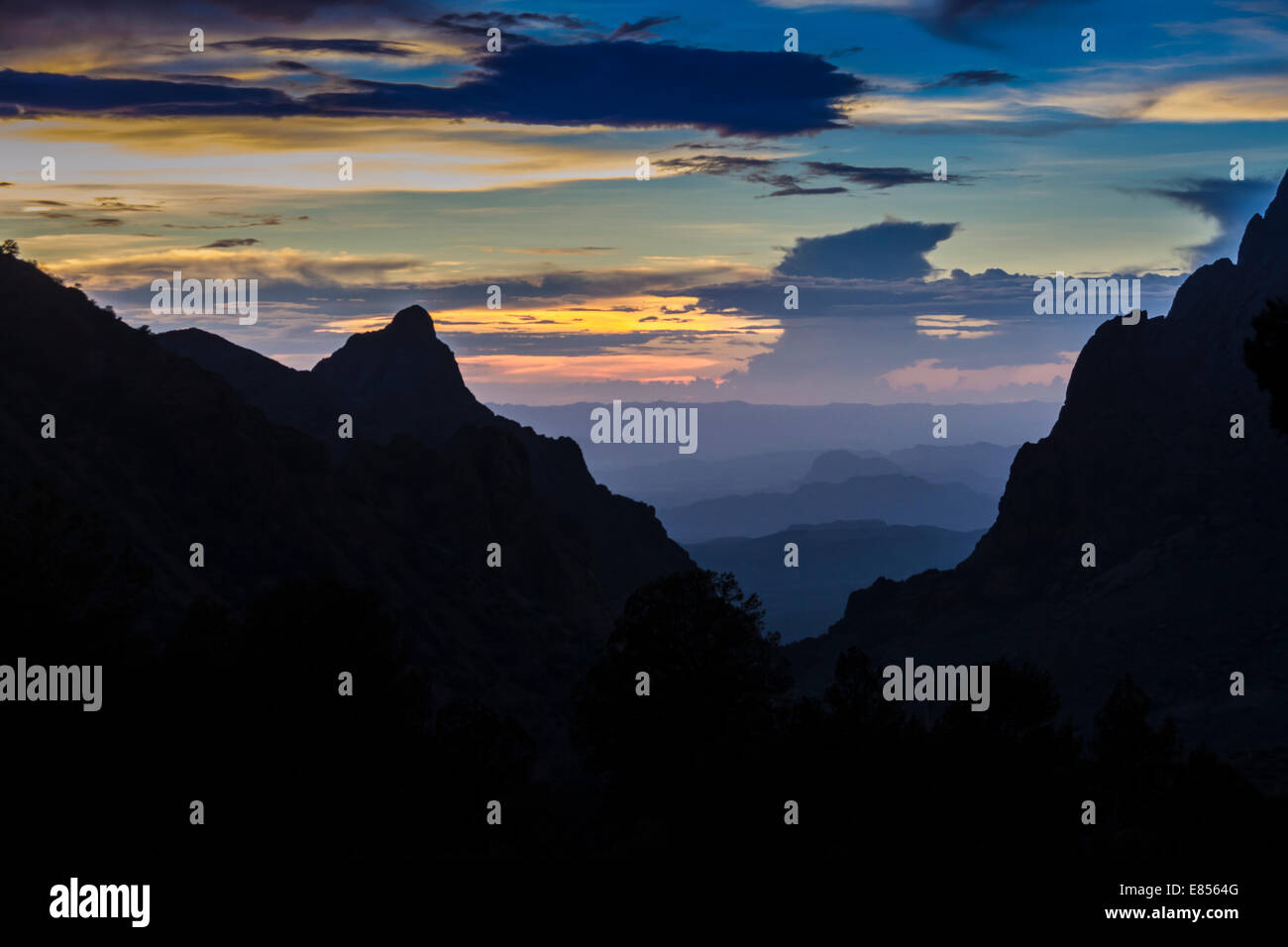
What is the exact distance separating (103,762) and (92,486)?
64823 millimetres

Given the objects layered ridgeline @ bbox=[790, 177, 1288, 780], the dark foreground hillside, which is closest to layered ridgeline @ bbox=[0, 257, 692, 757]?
the dark foreground hillside

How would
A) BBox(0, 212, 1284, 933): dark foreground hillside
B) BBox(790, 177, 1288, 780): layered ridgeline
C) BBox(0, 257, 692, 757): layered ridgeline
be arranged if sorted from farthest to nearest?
BBox(790, 177, 1288, 780): layered ridgeline, BBox(0, 257, 692, 757): layered ridgeline, BBox(0, 212, 1284, 933): dark foreground hillside

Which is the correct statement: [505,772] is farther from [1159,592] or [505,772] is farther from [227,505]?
[1159,592]

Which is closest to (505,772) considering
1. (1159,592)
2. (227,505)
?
(227,505)

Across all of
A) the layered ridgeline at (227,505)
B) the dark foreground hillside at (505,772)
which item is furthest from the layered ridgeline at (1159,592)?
A: the dark foreground hillside at (505,772)

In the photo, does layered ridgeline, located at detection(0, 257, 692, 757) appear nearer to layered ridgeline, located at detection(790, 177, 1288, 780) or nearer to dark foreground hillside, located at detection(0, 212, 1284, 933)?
dark foreground hillside, located at detection(0, 212, 1284, 933)

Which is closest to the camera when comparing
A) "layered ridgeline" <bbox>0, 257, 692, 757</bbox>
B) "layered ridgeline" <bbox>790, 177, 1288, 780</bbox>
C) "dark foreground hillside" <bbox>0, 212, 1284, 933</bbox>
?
"dark foreground hillside" <bbox>0, 212, 1284, 933</bbox>

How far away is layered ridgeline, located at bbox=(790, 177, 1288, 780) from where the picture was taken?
138 metres

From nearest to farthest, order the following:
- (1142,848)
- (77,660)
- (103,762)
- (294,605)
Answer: (1142,848) → (103,762) → (77,660) → (294,605)

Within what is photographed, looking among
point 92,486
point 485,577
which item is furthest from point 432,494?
point 92,486

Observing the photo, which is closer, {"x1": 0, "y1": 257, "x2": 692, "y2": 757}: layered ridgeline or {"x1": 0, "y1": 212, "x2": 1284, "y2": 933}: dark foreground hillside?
{"x1": 0, "y1": 212, "x2": 1284, "y2": 933}: dark foreground hillside

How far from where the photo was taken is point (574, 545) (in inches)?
7092

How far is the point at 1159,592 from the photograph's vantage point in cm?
15888

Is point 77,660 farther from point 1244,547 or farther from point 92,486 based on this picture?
point 1244,547
